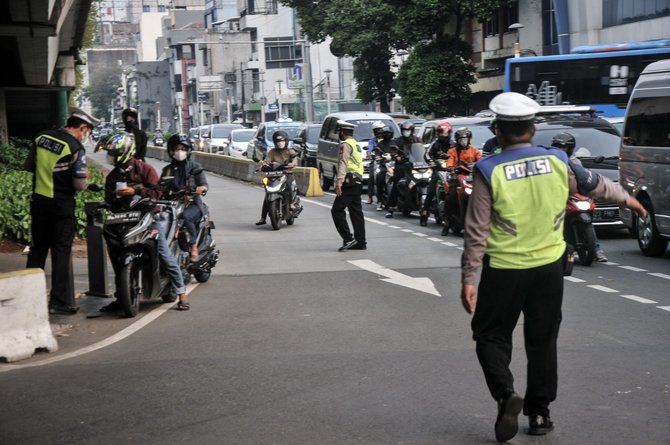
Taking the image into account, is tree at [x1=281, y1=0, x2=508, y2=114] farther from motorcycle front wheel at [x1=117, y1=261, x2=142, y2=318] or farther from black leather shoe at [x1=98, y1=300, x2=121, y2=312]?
motorcycle front wheel at [x1=117, y1=261, x2=142, y2=318]

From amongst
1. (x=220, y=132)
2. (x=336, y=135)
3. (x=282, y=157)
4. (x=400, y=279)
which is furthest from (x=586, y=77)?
(x=220, y=132)

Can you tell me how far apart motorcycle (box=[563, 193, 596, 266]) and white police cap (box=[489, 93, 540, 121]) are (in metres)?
7.83

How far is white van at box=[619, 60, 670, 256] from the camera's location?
47.3ft

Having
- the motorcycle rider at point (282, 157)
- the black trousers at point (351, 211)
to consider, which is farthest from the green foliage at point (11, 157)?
the black trousers at point (351, 211)

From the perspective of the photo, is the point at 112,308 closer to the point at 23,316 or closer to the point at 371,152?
the point at 23,316

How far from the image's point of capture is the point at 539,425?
19.7ft

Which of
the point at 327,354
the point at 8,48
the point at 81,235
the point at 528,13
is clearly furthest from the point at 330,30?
the point at 327,354

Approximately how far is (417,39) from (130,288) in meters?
41.7

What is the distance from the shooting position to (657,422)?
6.23 meters

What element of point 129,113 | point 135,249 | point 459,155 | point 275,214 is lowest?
point 275,214

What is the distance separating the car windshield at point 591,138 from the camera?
18109 mm

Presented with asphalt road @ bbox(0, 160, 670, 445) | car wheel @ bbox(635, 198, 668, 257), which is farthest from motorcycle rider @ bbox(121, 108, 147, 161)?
car wheel @ bbox(635, 198, 668, 257)

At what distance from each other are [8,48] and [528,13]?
101 ft

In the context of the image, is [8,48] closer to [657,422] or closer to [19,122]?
[657,422]
